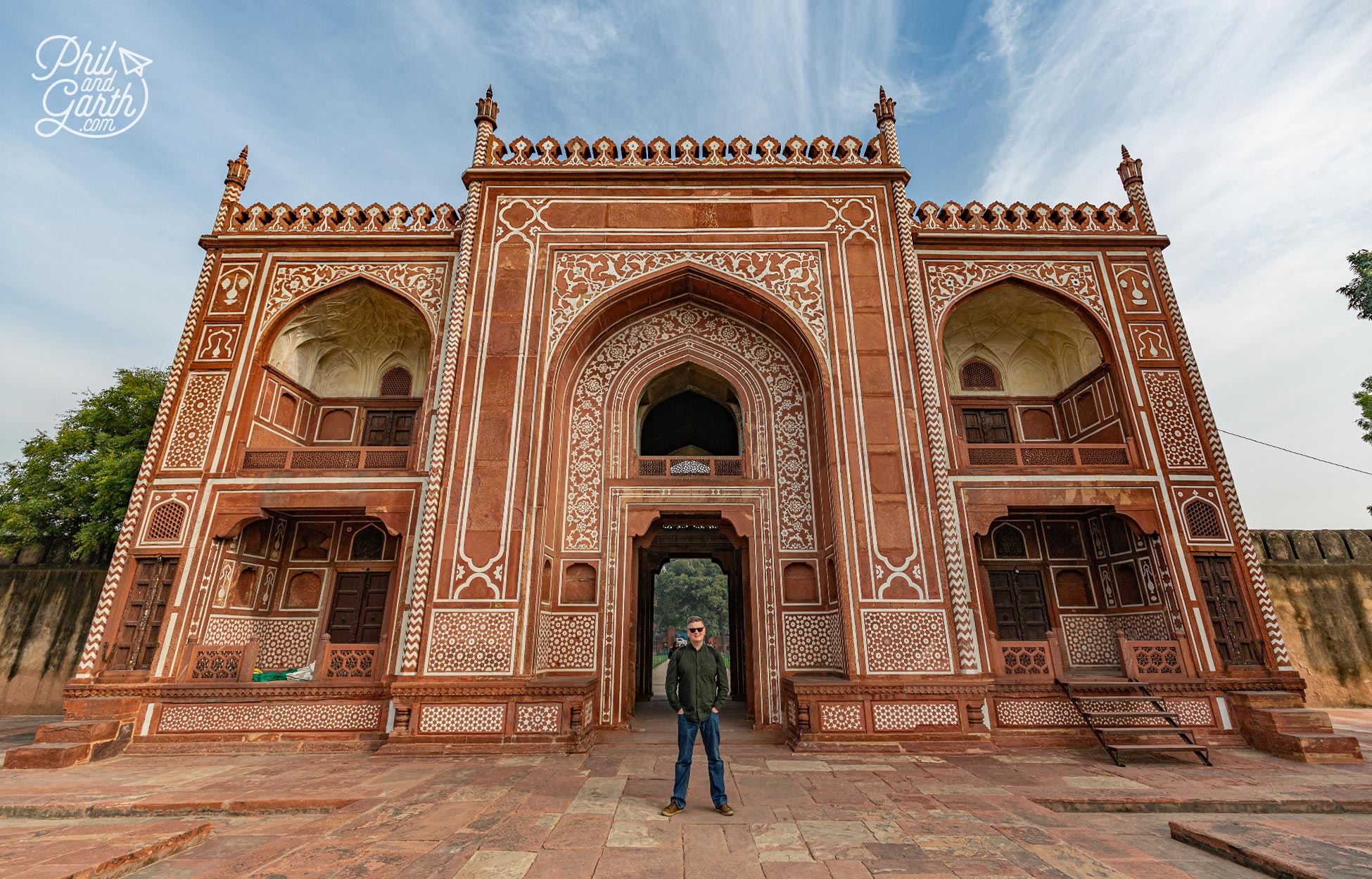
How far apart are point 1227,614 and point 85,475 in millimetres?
19970

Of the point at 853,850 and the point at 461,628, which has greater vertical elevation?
the point at 461,628

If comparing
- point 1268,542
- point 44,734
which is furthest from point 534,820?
point 1268,542

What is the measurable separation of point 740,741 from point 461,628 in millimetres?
3864

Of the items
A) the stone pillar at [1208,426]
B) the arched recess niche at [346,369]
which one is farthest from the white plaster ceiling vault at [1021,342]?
the arched recess niche at [346,369]

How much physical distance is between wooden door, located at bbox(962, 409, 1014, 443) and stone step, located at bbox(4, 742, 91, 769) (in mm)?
13385

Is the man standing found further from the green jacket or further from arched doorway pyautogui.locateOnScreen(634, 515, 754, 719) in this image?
arched doorway pyautogui.locateOnScreen(634, 515, 754, 719)

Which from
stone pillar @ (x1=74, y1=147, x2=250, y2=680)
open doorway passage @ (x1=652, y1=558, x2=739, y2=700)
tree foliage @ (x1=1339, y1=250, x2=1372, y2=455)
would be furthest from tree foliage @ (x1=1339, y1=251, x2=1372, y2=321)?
open doorway passage @ (x1=652, y1=558, x2=739, y2=700)

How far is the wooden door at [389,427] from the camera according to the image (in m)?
11.1

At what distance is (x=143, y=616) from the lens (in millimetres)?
8383

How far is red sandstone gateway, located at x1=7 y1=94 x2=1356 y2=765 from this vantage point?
775 centimetres

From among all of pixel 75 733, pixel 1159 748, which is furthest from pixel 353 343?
pixel 1159 748

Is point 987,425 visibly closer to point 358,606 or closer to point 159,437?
point 358,606

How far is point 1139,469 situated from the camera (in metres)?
8.89

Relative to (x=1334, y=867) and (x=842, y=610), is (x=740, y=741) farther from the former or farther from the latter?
(x=1334, y=867)
